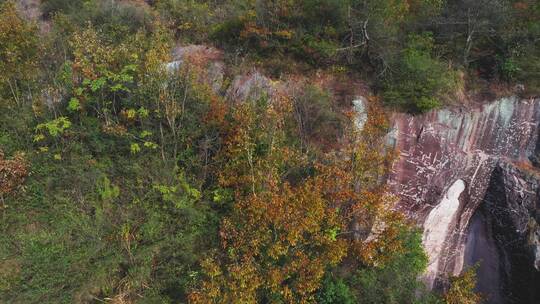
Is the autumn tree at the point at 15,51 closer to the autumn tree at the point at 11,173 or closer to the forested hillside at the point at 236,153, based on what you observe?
the forested hillside at the point at 236,153

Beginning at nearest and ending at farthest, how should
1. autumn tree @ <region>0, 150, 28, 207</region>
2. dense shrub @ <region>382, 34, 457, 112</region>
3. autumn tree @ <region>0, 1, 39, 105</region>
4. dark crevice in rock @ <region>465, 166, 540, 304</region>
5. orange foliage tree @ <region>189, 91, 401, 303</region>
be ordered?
orange foliage tree @ <region>189, 91, 401, 303</region> < autumn tree @ <region>0, 150, 28, 207</region> < autumn tree @ <region>0, 1, 39, 105</region> < dense shrub @ <region>382, 34, 457, 112</region> < dark crevice in rock @ <region>465, 166, 540, 304</region>

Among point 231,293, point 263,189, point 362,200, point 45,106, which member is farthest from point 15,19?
point 362,200

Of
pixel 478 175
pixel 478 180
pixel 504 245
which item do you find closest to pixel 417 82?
pixel 478 175

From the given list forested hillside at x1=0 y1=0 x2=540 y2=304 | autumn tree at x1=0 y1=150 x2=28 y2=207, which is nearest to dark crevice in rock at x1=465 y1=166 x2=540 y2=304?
forested hillside at x1=0 y1=0 x2=540 y2=304

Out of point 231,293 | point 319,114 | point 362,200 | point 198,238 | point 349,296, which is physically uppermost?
point 319,114

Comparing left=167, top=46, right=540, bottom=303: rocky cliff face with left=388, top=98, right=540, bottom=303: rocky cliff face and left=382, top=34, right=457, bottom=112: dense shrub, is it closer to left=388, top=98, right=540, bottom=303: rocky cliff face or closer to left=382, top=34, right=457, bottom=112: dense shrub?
left=388, top=98, right=540, bottom=303: rocky cliff face

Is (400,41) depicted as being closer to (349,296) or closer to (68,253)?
(349,296)
